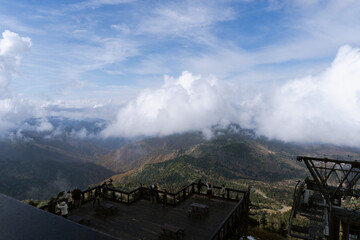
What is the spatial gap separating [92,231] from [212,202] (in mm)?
18097

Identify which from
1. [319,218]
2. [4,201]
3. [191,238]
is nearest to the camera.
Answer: [4,201]

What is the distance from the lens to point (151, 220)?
16.0 metres

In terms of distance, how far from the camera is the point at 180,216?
16750 millimetres

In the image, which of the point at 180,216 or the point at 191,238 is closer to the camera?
the point at 191,238

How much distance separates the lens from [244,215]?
60.4 feet

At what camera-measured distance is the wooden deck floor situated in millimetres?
14195

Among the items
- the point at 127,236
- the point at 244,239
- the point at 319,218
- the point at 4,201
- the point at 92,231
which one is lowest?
the point at 244,239

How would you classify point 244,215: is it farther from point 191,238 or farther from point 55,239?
point 55,239

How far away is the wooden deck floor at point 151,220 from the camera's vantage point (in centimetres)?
1420

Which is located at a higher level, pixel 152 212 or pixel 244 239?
pixel 152 212

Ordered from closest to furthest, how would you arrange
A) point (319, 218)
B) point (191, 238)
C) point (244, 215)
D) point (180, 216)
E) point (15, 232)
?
point (15, 232) < point (191, 238) < point (319, 218) < point (180, 216) < point (244, 215)

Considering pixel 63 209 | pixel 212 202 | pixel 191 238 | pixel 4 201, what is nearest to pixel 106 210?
pixel 63 209

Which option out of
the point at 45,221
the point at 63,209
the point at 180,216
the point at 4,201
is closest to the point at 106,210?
the point at 63,209

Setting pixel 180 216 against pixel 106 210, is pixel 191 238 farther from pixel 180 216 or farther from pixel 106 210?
pixel 106 210
